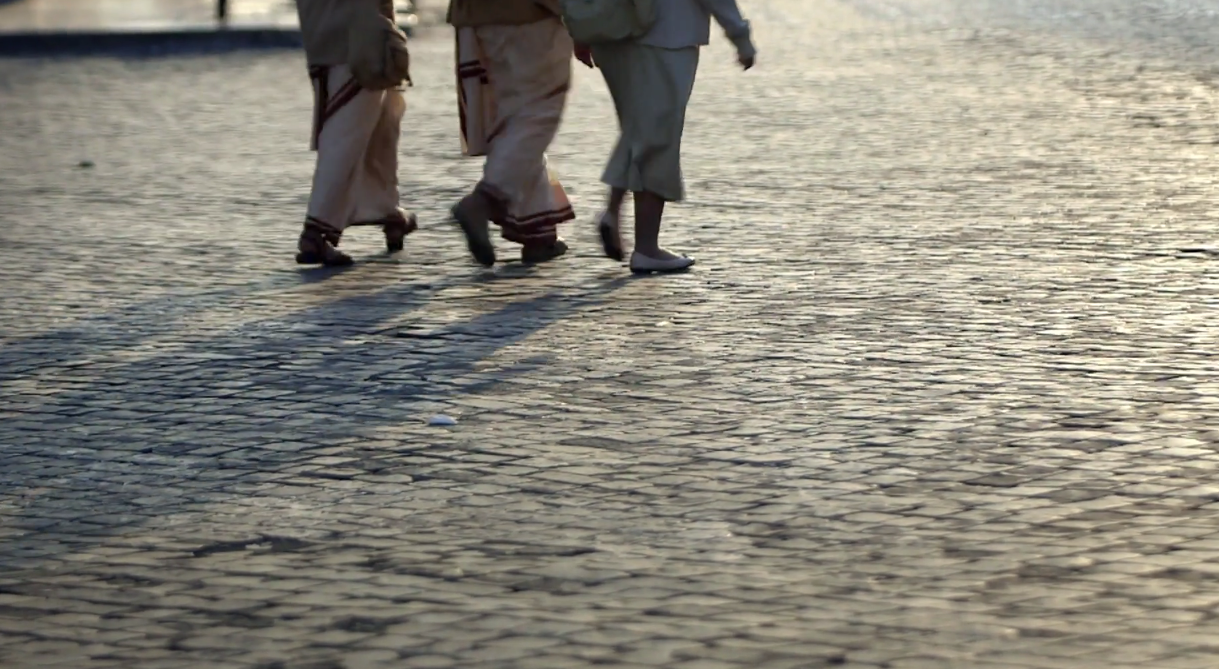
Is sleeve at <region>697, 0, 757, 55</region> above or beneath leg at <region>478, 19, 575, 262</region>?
above

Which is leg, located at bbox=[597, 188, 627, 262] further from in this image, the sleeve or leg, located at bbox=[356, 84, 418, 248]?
leg, located at bbox=[356, 84, 418, 248]

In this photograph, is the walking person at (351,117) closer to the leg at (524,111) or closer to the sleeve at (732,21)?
the leg at (524,111)

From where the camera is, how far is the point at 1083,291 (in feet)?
23.4

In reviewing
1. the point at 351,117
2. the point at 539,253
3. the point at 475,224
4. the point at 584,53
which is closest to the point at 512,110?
the point at 584,53

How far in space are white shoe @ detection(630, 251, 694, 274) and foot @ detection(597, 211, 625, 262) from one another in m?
0.19

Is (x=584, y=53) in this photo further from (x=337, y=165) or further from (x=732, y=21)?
(x=337, y=165)

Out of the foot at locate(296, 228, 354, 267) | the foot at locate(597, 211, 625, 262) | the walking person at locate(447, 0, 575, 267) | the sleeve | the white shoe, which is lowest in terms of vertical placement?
the foot at locate(296, 228, 354, 267)

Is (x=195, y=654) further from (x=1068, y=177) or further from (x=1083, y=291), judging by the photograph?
(x=1068, y=177)

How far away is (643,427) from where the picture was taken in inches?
218

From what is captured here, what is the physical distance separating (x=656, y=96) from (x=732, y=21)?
38 centimetres

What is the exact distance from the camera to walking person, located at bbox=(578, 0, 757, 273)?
24.6 ft

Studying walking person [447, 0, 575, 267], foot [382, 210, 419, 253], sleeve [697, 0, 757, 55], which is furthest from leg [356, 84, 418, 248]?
sleeve [697, 0, 757, 55]

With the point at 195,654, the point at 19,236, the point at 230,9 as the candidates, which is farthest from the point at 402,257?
the point at 230,9

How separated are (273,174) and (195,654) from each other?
22.9 ft
